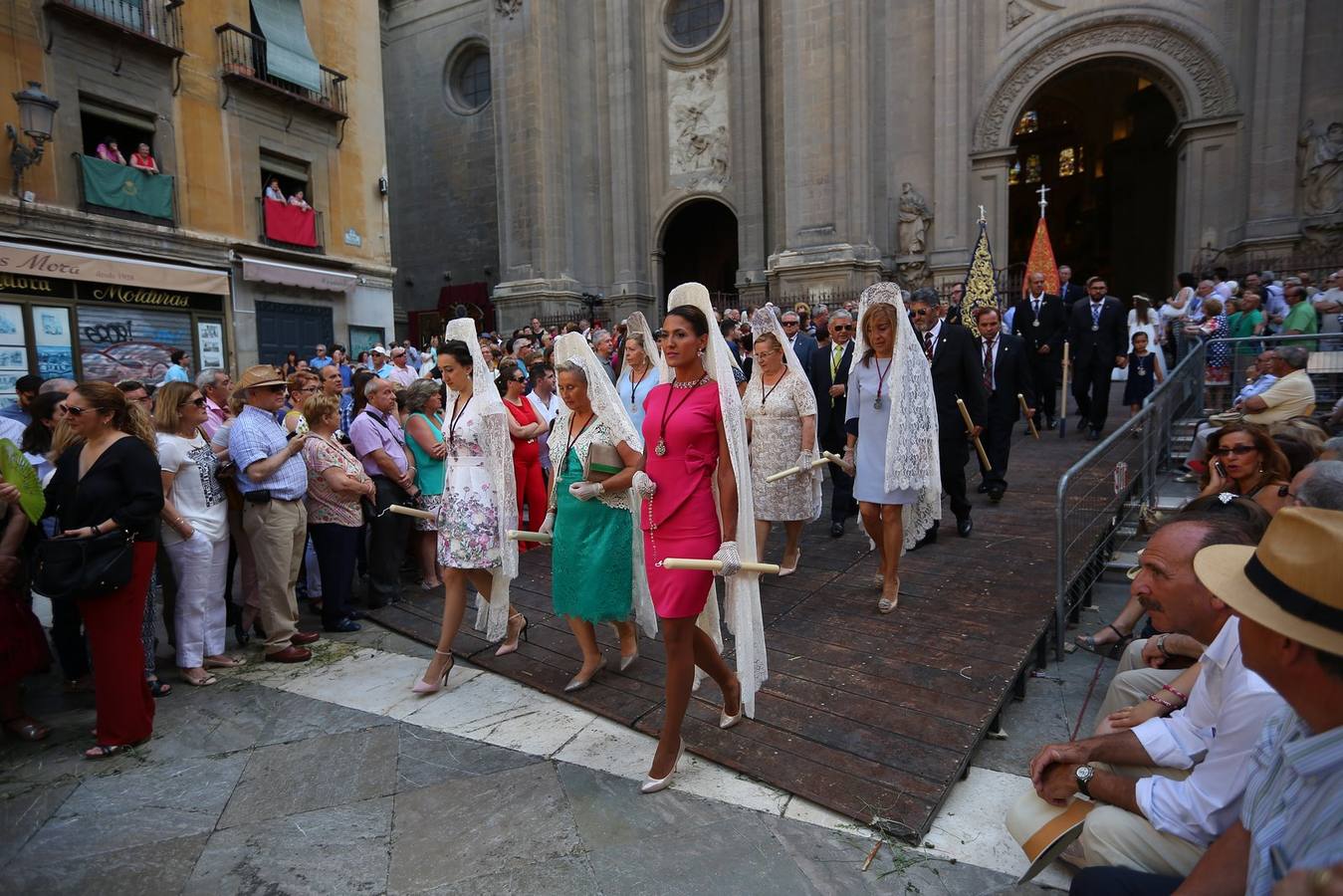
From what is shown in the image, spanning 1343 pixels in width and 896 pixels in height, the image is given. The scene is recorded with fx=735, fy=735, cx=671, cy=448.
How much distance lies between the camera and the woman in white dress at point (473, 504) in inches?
176

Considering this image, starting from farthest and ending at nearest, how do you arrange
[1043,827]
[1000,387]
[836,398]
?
[1000,387], [836,398], [1043,827]

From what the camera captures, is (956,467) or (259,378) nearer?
(259,378)

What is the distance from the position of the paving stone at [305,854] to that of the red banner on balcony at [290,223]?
51.1ft

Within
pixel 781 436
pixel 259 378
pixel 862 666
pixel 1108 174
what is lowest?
pixel 862 666

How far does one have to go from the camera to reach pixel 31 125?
11.2 metres

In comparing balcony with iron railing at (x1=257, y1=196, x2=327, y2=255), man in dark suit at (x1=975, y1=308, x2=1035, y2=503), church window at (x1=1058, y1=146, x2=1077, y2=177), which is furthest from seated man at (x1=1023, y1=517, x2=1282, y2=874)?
church window at (x1=1058, y1=146, x2=1077, y2=177)

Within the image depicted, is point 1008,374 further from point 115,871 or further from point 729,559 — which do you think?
point 115,871

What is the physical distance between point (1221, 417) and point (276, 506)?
780 centimetres

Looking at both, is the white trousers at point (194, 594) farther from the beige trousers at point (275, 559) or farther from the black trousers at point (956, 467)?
the black trousers at point (956, 467)

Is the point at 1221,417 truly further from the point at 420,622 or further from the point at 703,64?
the point at 703,64

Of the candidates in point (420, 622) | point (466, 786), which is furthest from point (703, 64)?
point (466, 786)

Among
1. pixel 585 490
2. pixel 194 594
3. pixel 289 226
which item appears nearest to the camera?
pixel 585 490

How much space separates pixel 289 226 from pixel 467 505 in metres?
14.6

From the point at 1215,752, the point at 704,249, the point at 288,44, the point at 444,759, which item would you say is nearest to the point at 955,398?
the point at 1215,752
